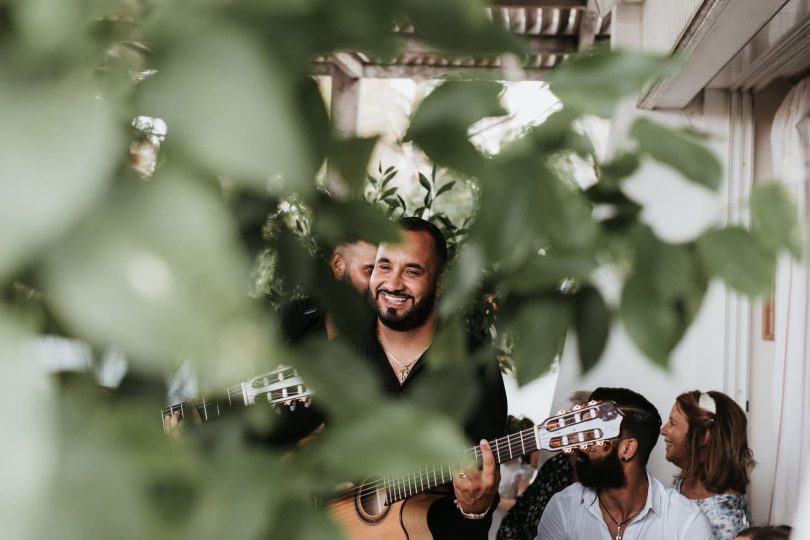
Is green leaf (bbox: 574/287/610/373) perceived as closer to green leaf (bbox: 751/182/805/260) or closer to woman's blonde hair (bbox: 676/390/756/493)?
green leaf (bbox: 751/182/805/260)

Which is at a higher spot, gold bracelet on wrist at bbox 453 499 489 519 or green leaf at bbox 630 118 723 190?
green leaf at bbox 630 118 723 190

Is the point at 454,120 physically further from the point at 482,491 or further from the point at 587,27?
the point at 587,27

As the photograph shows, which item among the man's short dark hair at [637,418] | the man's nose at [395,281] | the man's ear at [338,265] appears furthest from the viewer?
the man's short dark hair at [637,418]

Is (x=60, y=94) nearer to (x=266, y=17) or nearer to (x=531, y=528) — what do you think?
(x=266, y=17)

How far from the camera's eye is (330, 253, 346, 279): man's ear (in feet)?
1.09

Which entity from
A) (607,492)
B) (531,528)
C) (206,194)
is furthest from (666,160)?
(531,528)

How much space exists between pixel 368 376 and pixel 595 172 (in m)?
0.15

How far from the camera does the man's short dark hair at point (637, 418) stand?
2.76m

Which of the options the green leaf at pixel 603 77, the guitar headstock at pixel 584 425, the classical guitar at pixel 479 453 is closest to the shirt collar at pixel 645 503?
the classical guitar at pixel 479 453

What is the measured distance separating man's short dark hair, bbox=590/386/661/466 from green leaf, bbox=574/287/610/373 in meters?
2.57

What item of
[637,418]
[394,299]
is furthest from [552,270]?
[637,418]

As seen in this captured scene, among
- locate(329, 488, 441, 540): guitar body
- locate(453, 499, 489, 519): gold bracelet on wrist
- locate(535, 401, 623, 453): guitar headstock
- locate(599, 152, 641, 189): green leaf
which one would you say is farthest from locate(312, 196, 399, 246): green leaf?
locate(453, 499, 489, 519): gold bracelet on wrist

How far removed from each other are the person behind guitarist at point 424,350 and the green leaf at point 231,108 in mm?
1459

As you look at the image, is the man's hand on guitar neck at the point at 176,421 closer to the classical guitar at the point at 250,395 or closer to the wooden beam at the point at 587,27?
the classical guitar at the point at 250,395
